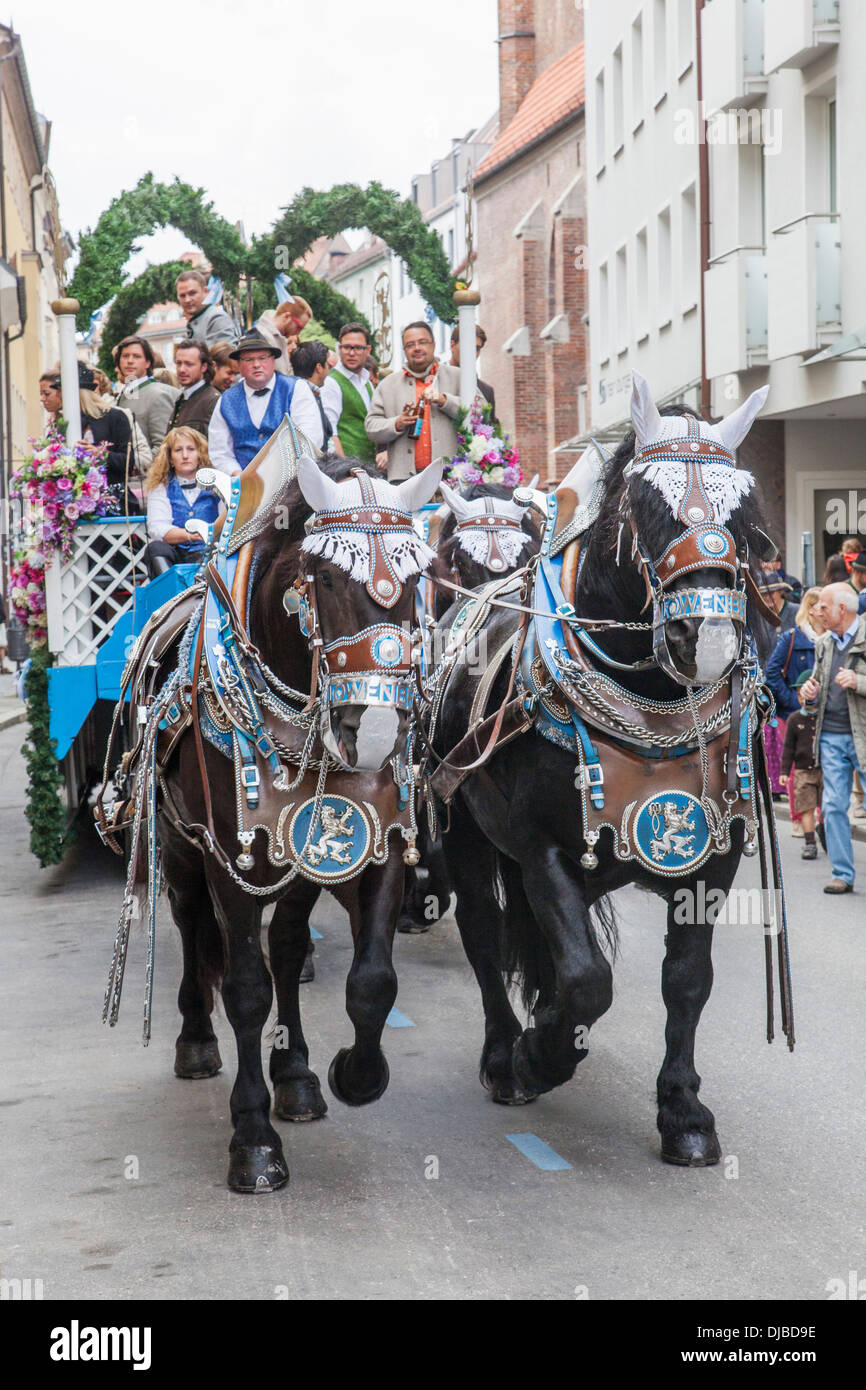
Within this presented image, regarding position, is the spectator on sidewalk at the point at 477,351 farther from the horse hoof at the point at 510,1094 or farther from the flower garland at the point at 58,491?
the horse hoof at the point at 510,1094

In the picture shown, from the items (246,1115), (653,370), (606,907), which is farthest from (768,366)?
(246,1115)

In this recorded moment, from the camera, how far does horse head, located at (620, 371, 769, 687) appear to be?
4.30m

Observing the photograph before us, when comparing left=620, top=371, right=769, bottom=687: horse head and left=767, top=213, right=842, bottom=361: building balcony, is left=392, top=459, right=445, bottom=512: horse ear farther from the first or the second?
left=767, top=213, right=842, bottom=361: building balcony

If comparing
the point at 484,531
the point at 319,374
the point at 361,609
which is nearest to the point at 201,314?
the point at 319,374

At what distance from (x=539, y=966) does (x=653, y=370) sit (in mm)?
22183

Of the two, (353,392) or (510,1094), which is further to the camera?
(353,392)

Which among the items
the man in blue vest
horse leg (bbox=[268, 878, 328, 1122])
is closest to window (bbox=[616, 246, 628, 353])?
the man in blue vest

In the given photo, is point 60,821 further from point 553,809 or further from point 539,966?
point 553,809

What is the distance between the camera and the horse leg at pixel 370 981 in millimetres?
4609

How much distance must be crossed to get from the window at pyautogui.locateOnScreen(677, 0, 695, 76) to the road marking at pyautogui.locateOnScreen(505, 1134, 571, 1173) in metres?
20.9

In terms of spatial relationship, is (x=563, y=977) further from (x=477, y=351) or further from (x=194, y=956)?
(x=477, y=351)

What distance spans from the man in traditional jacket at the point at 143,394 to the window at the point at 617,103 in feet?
65.9

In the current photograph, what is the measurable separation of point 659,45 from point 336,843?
78.0 feet

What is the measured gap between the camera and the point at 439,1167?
4.95 m
